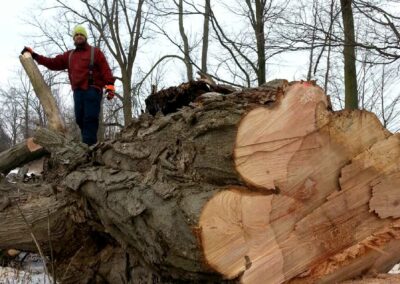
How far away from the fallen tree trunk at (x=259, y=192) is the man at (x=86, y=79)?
2.73m

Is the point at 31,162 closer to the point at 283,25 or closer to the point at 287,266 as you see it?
the point at 287,266

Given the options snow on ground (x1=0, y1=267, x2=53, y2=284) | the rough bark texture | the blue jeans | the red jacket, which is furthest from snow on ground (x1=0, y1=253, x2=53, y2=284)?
the red jacket

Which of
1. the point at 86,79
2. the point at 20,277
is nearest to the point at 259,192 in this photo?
the point at 20,277

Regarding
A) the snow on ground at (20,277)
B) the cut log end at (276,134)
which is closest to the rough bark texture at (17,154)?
the snow on ground at (20,277)

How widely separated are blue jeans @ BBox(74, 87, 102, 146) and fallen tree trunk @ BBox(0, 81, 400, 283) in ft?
8.78

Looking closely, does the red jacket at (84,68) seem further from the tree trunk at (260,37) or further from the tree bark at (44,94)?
the tree trunk at (260,37)

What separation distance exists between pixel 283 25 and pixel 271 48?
0.56 metres

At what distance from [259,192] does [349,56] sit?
8355mm

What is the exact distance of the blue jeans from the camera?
5684 millimetres

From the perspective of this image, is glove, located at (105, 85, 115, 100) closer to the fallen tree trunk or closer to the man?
the man

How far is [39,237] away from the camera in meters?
→ 3.73

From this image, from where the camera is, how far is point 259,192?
2.33 metres

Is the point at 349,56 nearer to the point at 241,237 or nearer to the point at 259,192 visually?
the point at 259,192

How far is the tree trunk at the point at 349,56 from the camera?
9.59m
